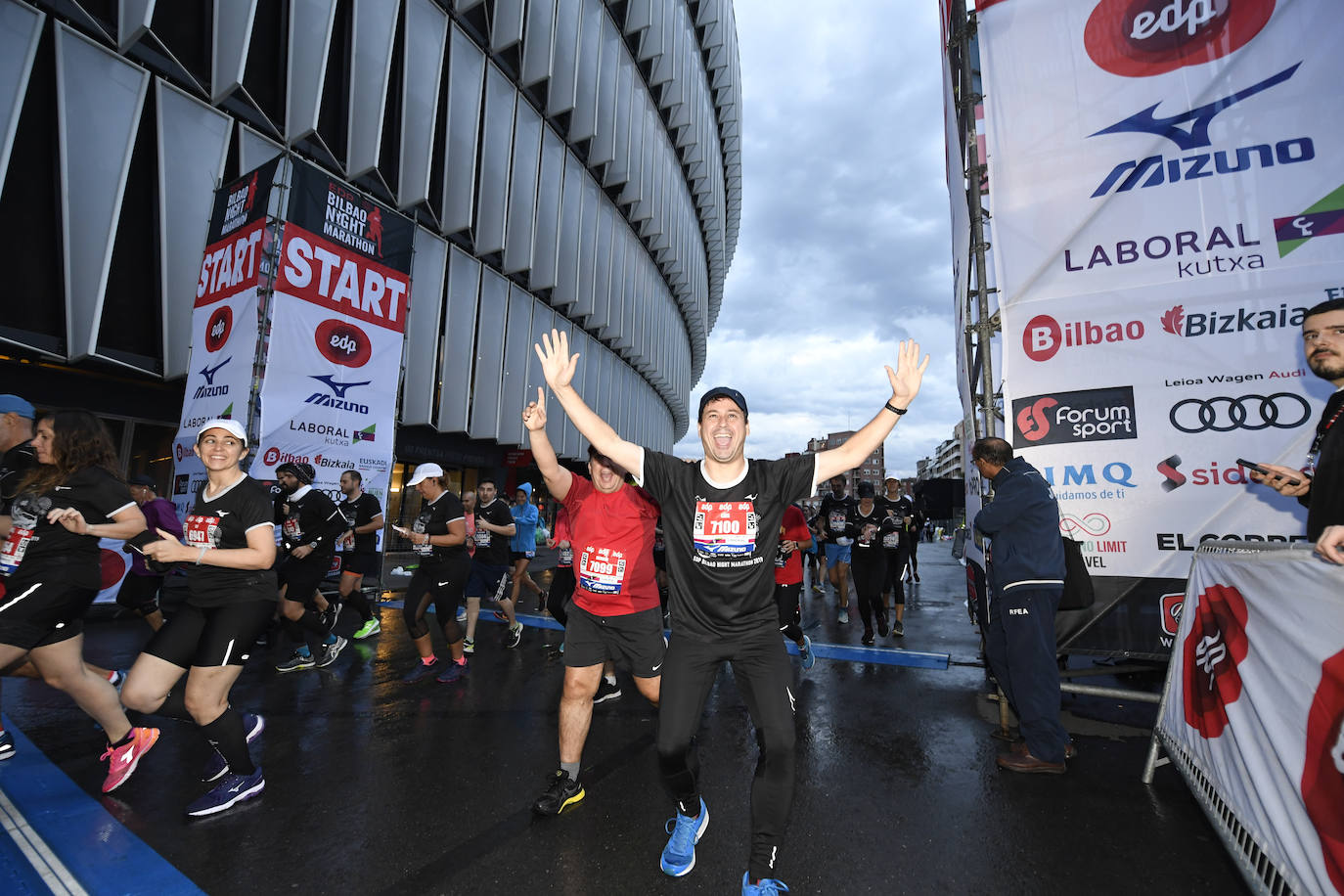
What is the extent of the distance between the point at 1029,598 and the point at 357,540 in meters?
6.74

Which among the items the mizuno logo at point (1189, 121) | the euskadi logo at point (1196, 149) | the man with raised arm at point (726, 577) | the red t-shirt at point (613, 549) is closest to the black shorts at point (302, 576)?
the red t-shirt at point (613, 549)

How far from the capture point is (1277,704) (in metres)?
2.17

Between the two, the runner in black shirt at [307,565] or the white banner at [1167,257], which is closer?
the white banner at [1167,257]

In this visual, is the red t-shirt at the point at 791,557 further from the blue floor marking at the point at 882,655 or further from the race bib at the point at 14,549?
the race bib at the point at 14,549

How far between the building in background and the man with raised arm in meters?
12.4

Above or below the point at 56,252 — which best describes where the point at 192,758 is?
below

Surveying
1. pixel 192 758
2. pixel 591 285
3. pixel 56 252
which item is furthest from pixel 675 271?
pixel 192 758

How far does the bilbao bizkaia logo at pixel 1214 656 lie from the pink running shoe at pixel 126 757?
→ 556cm

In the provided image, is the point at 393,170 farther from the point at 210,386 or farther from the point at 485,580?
the point at 485,580

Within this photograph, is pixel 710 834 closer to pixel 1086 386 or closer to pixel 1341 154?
pixel 1086 386

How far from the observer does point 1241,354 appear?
4293 millimetres

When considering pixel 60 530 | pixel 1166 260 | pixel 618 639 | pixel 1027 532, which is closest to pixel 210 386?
pixel 60 530

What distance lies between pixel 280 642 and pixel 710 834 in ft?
20.4

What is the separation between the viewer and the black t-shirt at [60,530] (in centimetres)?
320
